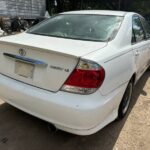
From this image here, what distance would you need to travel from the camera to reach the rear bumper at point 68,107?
7.84ft

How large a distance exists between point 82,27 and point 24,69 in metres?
1.10

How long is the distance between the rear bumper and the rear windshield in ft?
2.77

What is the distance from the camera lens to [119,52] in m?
2.93

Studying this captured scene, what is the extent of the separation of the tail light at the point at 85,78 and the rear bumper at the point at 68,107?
6 cm

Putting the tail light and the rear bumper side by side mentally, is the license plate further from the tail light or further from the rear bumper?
the tail light

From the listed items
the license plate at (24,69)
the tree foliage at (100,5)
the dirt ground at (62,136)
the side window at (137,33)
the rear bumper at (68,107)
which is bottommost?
the tree foliage at (100,5)

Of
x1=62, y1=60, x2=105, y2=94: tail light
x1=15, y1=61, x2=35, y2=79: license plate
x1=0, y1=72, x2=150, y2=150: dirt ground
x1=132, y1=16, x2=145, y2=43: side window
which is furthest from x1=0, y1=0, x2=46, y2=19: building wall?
x1=62, y1=60, x2=105, y2=94: tail light

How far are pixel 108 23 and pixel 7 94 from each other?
66.1 inches

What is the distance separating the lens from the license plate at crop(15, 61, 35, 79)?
105 inches

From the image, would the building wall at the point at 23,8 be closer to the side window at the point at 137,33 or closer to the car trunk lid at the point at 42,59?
the side window at the point at 137,33

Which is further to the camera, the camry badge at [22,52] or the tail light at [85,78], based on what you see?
the camry badge at [22,52]

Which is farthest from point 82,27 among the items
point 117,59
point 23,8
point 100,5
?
point 100,5

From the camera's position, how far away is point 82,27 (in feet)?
11.0

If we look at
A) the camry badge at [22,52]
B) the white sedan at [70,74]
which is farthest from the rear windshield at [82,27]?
the camry badge at [22,52]
